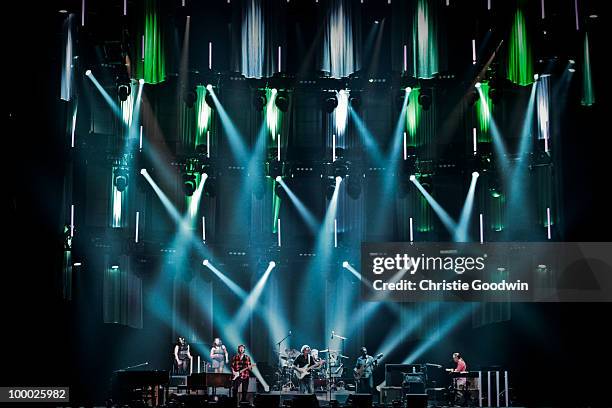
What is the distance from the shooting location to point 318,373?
18.3 m

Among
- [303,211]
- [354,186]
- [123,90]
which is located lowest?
[303,211]

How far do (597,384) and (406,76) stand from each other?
8.42 meters

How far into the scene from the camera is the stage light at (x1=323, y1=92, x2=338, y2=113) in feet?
64.6

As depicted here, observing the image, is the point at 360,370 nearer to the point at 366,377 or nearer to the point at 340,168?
the point at 366,377

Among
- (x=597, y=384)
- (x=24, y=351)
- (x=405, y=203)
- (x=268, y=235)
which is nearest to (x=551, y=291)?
(x=597, y=384)

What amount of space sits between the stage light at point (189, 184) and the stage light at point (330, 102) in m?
3.64

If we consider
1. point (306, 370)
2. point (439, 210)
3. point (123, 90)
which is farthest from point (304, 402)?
point (439, 210)

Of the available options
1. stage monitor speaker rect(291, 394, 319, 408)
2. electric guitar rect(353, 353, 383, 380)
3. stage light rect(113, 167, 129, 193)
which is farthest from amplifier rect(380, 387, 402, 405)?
stage light rect(113, 167, 129, 193)

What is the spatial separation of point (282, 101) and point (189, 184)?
301 cm

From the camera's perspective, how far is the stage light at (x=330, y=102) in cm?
1969

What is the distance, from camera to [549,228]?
17.5 meters

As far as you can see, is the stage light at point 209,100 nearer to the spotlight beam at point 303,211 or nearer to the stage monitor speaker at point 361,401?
the spotlight beam at point 303,211

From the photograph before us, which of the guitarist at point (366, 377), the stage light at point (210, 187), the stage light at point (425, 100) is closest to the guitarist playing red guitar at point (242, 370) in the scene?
the guitarist at point (366, 377)

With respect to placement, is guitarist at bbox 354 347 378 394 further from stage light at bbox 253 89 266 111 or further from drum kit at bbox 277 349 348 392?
stage light at bbox 253 89 266 111
